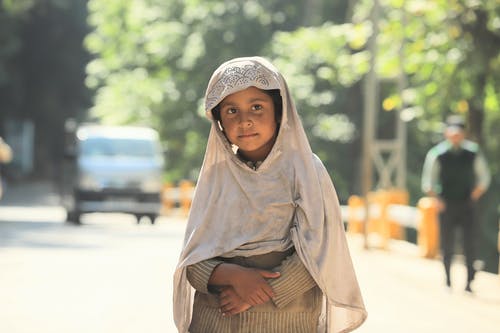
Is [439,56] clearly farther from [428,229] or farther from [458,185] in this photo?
[458,185]

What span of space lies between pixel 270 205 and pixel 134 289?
343 inches

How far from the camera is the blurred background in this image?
1825 cm

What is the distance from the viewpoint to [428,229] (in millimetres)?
17938

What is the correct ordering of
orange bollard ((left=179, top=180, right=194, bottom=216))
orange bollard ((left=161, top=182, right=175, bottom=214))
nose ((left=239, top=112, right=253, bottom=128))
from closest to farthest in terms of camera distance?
nose ((left=239, top=112, right=253, bottom=128)), orange bollard ((left=179, top=180, right=194, bottom=216)), orange bollard ((left=161, top=182, right=175, bottom=214))

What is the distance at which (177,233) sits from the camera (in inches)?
917

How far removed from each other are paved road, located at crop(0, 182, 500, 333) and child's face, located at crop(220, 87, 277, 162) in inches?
210

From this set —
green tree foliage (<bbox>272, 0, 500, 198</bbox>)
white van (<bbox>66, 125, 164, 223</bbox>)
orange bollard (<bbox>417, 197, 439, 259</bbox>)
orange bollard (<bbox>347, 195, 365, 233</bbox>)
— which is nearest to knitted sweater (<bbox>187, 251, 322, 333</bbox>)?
green tree foliage (<bbox>272, 0, 500, 198</bbox>)

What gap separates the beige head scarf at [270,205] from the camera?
3.78 metres

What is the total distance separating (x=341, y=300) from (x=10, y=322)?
6.12 metres

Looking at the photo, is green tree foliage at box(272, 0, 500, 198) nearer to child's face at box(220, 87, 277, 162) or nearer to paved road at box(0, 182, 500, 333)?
paved road at box(0, 182, 500, 333)

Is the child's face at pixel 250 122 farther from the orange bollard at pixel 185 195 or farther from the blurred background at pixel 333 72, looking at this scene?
the orange bollard at pixel 185 195

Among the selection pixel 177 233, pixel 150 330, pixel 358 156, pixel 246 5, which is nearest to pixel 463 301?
pixel 150 330

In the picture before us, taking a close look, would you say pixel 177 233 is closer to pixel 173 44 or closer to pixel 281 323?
pixel 173 44

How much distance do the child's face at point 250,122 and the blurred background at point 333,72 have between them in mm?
12975
